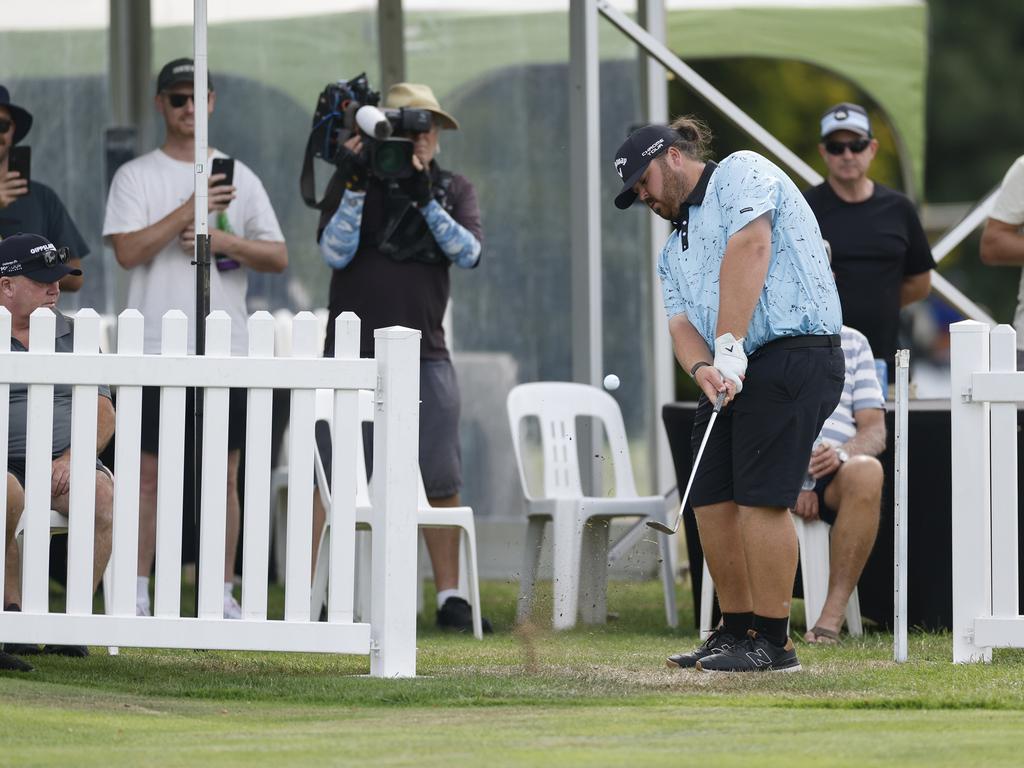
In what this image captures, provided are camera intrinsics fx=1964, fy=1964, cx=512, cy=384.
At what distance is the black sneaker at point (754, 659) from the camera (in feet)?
17.5

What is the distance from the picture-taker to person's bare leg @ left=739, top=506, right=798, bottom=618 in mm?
5332

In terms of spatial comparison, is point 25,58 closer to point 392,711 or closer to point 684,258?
point 684,258

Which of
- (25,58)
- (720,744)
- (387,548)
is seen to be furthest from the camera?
(25,58)

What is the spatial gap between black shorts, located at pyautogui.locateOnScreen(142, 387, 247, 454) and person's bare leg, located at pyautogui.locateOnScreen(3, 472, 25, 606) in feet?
2.71

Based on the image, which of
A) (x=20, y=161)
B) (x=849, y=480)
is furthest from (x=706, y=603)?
(x=20, y=161)

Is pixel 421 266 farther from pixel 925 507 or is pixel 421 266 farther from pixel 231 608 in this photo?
pixel 925 507

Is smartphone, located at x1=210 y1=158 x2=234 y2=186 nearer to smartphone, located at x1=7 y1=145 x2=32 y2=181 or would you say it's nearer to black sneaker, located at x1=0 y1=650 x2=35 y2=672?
smartphone, located at x1=7 y1=145 x2=32 y2=181

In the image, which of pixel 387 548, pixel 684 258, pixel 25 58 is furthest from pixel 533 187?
pixel 387 548

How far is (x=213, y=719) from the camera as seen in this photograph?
4.48 m

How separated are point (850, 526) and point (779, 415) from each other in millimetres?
1295

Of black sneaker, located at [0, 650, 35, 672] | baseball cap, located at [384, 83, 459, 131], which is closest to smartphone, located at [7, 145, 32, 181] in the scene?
baseball cap, located at [384, 83, 459, 131]

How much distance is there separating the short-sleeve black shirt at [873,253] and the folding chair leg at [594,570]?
119cm

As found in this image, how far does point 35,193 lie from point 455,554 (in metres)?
1.99

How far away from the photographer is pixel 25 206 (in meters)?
7.00
